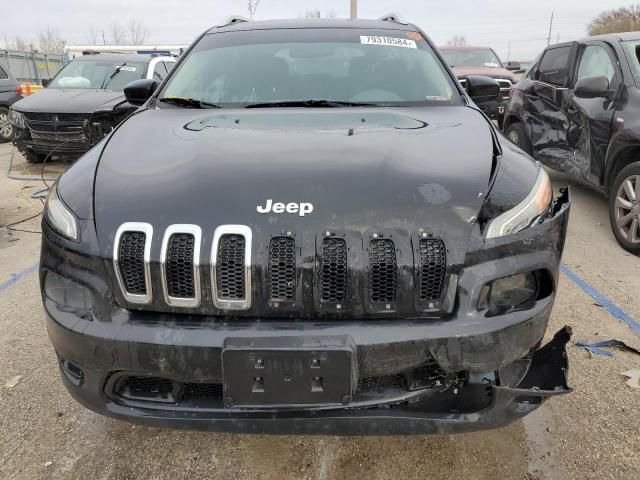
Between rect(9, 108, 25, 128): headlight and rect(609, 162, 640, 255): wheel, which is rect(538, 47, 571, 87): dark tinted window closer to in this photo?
rect(609, 162, 640, 255): wheel

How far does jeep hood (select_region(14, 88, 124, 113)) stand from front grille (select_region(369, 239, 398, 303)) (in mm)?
6848

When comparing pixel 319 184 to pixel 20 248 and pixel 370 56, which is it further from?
pixel 20 248

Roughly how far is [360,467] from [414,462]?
0.76 feet

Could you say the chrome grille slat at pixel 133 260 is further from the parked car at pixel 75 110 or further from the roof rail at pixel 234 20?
the parked car at pixel 75 110

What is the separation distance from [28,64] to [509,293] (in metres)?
23.3

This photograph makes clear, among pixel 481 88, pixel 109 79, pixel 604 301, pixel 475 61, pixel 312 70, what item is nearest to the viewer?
pixel 312 70

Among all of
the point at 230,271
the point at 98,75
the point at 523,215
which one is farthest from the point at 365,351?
the point at 98,75

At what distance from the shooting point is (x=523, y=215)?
1863mm

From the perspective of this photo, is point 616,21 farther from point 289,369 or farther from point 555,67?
point 289,369

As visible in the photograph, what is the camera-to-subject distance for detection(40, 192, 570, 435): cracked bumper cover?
1.68 m

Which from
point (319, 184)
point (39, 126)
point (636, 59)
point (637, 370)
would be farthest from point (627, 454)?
point (39, 126)

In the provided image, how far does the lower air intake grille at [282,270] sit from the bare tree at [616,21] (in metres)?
41.6

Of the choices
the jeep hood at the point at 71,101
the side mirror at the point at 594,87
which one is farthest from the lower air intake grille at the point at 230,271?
the jeep hood at the point at 71,101

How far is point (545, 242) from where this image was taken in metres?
1.85
